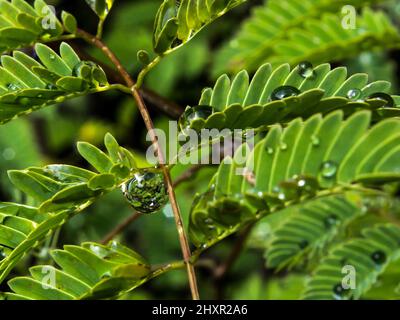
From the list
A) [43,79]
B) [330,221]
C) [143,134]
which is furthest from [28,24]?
[143,134]

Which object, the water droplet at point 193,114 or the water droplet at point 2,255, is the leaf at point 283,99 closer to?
the water droplet at point 193,114

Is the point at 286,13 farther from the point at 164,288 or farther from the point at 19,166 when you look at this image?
the point at 164,288

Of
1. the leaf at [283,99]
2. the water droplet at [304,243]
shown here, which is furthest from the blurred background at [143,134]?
the leaf at [283,99]

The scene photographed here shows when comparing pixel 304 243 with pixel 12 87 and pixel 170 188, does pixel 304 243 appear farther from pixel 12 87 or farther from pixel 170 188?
pixel 12 87

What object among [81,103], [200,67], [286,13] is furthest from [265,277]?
[81,103]

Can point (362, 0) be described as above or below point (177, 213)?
above

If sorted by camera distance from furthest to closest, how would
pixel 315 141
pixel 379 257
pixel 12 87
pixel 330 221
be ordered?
1. pixel 330 221
2. pixel 379 257
3. pixel 12 87
4. pixel 315 141
